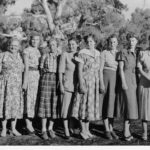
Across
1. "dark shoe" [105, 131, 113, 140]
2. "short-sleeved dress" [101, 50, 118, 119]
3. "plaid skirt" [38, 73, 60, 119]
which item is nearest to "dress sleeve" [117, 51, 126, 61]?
"short-sleeved dress" [101, 50, 118, 119]

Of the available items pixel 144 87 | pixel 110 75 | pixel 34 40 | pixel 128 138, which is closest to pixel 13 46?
pixel 34 40

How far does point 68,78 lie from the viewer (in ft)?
18.1

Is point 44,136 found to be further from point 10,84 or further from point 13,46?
point 13,46

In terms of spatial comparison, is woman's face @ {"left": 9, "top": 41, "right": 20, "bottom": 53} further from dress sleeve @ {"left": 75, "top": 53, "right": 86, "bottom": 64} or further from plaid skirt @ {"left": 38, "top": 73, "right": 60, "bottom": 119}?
dress sleeve @ {"left": 75, "top": 53, "right": 86, "bottom": 64}

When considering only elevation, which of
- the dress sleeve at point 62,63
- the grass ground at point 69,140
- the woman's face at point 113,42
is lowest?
the grass ground at point 69,140

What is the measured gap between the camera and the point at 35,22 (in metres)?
9.64

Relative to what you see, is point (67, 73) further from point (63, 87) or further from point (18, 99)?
point (18, 99)

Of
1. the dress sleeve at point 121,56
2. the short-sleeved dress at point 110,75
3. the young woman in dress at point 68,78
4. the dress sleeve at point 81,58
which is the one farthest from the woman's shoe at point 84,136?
the dress sleeve at point 121,56

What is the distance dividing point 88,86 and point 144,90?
0.89 metres

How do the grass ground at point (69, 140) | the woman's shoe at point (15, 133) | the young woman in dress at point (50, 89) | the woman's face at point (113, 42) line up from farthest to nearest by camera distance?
1. the woman's shoe at point (15, 133)
2. the young woman in dress at point (50, 89)
3. the woman's face at point (113, 42)
4. the grass ground at point (69, 140)

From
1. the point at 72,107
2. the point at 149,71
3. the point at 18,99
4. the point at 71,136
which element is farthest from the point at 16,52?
the point at 149,71

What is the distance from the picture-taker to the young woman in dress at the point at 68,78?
5.48m

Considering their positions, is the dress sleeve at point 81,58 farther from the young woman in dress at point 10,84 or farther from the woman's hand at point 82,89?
the young woman in dress at point 10,84

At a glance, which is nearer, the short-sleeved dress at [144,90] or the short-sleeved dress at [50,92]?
the short-sleeved dress at [144,90]
